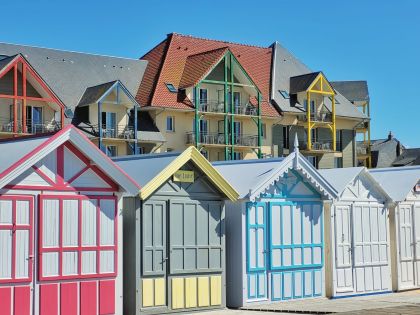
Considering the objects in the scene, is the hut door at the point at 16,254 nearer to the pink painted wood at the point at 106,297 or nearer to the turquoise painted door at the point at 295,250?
the pink painted wood at the point at 106,297

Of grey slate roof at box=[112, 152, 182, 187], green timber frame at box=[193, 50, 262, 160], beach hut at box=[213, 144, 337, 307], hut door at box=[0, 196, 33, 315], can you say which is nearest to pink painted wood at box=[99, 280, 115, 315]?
hut door at box=[0, 196, 33, 315]

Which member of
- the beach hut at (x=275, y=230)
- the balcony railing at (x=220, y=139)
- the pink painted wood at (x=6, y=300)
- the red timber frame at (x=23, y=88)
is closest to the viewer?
the pink painted wood at (x=6, y=300)

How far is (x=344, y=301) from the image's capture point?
920 inches

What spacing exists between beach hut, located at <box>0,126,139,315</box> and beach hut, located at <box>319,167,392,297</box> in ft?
25.8

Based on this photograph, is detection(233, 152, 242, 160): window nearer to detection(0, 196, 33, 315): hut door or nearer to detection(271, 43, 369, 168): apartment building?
detection(271, 43, 369, 168): apartment building

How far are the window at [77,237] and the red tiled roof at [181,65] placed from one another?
125ft

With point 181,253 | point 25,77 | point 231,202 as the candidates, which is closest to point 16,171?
point 181,253

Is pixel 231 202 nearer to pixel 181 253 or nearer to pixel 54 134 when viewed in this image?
pixel 181 253

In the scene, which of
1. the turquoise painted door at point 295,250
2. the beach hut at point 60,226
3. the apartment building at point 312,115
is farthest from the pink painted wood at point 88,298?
the apartment building at point 312,115

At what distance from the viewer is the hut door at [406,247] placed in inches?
1058

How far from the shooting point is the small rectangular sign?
20219 millimetres

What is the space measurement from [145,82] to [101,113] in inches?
274

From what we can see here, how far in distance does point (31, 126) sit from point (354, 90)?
116 feet

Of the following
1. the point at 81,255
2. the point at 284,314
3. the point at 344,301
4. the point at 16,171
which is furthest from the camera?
the point at 344,301
